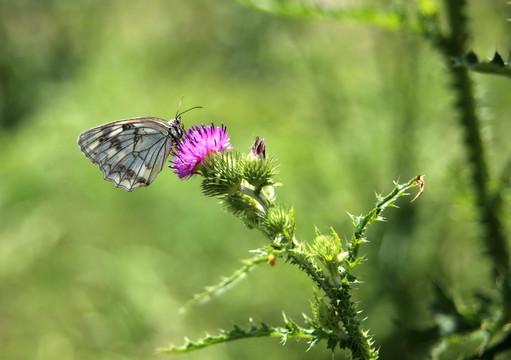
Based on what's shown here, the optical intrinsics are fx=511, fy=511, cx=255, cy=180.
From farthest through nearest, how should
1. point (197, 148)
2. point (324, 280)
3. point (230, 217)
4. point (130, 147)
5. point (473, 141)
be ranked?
point (230, 217) < point (130, 147) < point (473, 141) < point (197, 148) < point (324, 280)

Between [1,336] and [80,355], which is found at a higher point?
[1,336]

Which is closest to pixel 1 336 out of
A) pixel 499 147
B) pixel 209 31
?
pixel 499 147

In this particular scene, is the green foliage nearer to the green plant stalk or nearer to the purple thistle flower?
the purple thistle flower

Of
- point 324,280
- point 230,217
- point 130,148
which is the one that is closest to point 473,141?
point 324,280

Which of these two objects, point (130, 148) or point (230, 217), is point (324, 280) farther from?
point (230, 217)

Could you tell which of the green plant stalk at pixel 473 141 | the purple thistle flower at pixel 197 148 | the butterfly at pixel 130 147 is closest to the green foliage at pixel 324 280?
the purple thistle flower at pixel 197 148

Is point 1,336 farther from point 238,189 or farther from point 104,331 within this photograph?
point 238,189

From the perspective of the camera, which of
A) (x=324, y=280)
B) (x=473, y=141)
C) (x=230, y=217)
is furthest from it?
(x=230, y=217)
